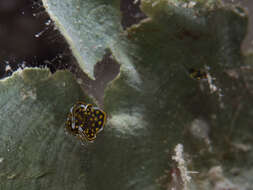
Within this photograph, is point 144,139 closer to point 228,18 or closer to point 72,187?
point 72,187

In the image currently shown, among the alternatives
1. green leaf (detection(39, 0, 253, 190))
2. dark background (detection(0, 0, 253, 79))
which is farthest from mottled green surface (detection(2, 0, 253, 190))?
dark background (detection(0, 0, 253, 79))

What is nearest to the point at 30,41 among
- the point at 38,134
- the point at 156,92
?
the point at 38,134

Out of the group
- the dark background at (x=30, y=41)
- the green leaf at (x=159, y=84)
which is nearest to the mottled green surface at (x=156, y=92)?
the green leaf at (x=159, y=84)

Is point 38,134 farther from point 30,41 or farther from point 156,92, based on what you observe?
point 156,92

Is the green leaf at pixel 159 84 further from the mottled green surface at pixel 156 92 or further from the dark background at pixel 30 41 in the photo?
the dark background at pixel 30 41

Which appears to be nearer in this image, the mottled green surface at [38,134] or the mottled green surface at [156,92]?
the mottled green surface at [38,134]
